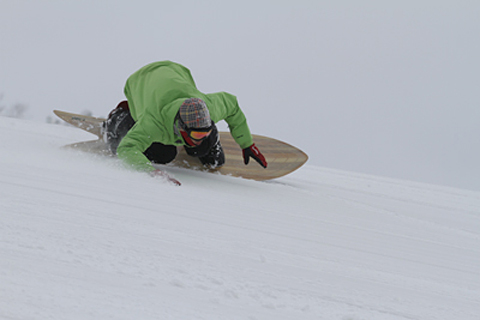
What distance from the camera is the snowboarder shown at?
2.55 metres

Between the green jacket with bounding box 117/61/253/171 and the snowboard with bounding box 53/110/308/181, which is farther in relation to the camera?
the snowboard with bounding box 53/110/308/181

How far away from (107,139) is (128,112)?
10.9 inches

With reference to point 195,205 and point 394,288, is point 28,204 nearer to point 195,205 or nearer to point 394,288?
point 195,205

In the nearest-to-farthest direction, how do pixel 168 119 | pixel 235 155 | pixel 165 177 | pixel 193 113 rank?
pixel 165 177
pixel 193 113
pixel 168 119
pixel 235 155

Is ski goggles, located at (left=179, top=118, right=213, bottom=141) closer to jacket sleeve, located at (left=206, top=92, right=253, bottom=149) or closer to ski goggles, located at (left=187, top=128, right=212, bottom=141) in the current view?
ski goggles, located at (left=187, top=128, right=212, bottom=141)

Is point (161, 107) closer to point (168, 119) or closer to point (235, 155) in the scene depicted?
point (168, 119)

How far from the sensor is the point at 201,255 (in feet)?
3.69

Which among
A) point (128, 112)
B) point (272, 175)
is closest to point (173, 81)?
point (128, 112)

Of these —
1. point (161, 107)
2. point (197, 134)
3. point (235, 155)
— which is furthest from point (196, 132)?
point (235, 155)

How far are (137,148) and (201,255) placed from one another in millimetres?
1560

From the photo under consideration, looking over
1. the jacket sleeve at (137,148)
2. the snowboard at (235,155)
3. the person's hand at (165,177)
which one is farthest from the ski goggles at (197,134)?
the snowboard at (235,155)

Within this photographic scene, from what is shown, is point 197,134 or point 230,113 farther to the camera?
point 230,113

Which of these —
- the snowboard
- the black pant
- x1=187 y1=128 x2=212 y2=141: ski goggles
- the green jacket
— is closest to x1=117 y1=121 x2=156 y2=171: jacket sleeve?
the green jacket

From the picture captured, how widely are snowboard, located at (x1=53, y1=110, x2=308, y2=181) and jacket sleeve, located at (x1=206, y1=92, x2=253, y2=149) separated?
298mm
